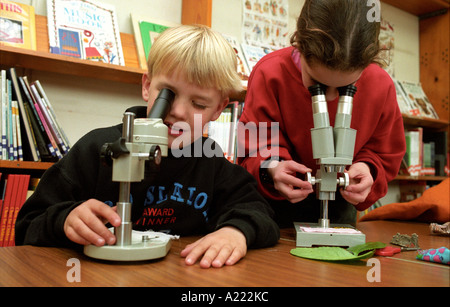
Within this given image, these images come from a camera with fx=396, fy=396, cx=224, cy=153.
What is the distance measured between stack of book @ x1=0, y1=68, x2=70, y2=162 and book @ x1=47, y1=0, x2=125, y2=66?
0.23m

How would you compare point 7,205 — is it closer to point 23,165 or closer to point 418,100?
point 23,165

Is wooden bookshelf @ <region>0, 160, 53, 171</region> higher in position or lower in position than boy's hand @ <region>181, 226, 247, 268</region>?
higher

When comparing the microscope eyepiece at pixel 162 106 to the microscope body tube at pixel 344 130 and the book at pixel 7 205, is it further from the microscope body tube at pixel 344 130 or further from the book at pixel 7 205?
the book at pixel 7 205

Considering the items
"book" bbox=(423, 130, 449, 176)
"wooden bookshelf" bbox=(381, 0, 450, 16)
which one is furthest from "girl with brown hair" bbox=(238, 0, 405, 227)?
"wooden bookshelf" bbox=(381, 0, 450, 16)

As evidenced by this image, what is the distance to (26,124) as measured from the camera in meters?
1.49

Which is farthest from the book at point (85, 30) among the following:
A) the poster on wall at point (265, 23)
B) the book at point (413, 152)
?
the book at point (413, 152)

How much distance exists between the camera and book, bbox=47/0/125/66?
1684mm

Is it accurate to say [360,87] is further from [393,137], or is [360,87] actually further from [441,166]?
[441,166]

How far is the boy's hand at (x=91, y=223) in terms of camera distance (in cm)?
60

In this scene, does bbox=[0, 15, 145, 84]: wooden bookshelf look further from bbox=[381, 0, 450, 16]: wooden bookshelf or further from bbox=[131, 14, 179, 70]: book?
bbox=[381, 0, 450, 16]: wooden bookshelf

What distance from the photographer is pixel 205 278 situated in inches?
20.6

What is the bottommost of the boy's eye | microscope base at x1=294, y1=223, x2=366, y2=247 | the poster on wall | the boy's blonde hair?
microscope base at x1=294, y1=223, x2=366, y2=247

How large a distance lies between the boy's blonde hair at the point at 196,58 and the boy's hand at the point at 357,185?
0.36m

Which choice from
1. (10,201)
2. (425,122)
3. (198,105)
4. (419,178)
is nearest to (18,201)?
(10,201)
